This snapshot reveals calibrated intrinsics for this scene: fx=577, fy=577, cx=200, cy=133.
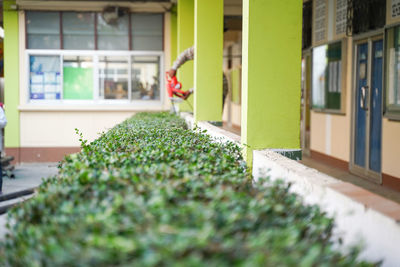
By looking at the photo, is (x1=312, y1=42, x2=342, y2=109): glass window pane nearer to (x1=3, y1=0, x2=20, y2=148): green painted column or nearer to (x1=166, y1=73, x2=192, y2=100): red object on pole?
(x1=166, y1=73, x2=192, y2=100): red object on pole

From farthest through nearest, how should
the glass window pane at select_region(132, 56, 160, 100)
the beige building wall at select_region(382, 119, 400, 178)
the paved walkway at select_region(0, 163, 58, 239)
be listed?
the glass window pane at select_region(132, 56, 160, 100), the paved walkway at select_region(0, 163, 58, 239), the beige building wall at select_region(382, 119, 400, 178)

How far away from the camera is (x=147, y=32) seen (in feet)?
44.7

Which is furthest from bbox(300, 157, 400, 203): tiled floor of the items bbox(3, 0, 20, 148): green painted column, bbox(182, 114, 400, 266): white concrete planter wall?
bbox(3, 0, 20, 148): green painted column

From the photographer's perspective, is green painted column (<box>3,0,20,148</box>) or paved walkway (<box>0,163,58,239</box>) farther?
green painted column (<box>3,0,20,148</box>)

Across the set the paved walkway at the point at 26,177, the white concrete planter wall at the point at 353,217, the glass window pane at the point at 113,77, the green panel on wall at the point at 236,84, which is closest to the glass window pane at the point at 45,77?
the glass window pane at the point at 113,77

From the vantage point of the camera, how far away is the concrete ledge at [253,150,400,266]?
7.41 ft

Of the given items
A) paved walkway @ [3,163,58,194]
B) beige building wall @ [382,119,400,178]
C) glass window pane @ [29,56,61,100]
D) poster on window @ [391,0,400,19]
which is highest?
poster on window @ [391,0,400,19]

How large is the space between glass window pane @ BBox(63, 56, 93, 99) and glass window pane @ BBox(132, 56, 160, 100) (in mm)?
1037

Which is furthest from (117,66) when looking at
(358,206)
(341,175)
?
(358,206)

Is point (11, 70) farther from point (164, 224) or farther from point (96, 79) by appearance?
point (164, 224)

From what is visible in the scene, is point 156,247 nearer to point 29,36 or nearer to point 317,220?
point 317,220

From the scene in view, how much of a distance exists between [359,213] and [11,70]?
12.1 metres

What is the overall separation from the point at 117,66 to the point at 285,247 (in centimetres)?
1213

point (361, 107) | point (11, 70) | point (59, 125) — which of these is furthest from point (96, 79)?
point (361, 107)
